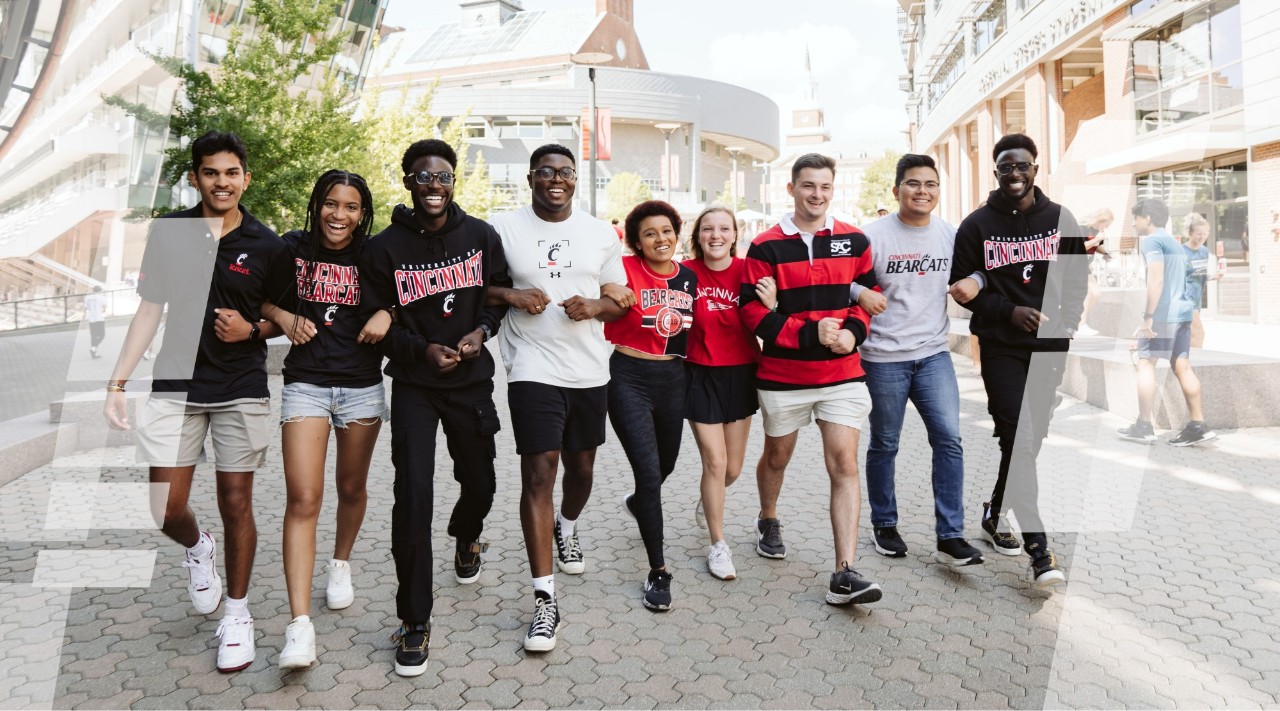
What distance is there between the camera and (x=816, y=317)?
15.6 feet

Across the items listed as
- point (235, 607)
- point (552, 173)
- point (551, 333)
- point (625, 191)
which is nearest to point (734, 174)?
point (625, 191)

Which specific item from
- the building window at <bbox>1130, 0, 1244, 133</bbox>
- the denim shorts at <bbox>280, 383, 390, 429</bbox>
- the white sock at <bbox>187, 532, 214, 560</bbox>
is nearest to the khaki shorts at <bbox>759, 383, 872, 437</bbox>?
the denim shorts at <bbox>280, 383, 390, 429</bbox>

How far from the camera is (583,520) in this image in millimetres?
6246

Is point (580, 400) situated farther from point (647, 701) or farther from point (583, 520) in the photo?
point (583, 520)

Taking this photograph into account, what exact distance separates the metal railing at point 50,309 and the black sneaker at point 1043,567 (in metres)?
24.4

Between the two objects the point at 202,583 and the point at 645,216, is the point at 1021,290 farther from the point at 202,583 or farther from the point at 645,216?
the point at 202,583

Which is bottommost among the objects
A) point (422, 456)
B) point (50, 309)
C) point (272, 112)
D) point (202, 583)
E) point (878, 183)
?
point (202, 583)

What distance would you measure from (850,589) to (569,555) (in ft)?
5.17

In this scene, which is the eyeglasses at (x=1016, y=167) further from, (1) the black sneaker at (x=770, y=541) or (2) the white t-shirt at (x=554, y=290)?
(1) the black sneaker at (x=770, y=541)

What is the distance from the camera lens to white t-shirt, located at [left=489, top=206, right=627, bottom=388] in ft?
13.9

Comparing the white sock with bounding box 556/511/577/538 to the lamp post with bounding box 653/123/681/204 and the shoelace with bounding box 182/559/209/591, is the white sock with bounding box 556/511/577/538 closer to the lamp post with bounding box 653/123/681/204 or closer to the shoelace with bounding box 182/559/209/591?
the shoelace with bounding box 182/559/209/591

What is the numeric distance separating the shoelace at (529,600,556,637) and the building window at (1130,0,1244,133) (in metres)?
19.3

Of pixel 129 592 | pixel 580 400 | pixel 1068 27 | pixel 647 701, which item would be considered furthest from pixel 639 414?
pixel 1068 27

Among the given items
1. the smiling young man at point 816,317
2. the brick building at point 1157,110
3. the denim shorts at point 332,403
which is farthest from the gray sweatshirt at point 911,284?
the brick building at point 1157,110
